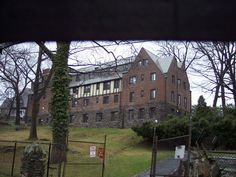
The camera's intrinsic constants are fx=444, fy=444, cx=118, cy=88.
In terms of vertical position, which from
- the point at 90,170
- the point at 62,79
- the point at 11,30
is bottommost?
the point at 90,170

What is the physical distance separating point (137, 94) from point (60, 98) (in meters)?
34.3

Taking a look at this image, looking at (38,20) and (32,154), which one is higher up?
(38,20)

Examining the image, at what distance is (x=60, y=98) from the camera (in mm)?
24953

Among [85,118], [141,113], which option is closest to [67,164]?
[141,113]

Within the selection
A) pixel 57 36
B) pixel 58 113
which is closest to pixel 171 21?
pixel 57 36

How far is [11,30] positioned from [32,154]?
13.1m

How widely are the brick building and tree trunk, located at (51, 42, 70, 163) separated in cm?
2730

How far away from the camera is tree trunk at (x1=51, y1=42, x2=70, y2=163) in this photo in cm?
2408

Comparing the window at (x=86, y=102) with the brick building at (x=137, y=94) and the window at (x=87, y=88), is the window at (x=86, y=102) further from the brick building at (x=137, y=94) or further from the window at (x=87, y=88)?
the window at (x=87, y=88)

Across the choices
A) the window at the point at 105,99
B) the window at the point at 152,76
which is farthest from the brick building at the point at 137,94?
the window at the point at 152,76

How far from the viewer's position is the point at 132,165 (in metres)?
25.2

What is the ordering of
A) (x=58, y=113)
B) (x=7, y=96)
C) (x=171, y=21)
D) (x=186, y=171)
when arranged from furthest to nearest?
(x=7, y=96), (x=58, y=113), (x=186, y=171), (x=171, y=21)

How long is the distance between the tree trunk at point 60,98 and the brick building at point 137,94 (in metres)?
27.3

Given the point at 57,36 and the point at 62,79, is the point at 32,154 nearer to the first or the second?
the point at 62,79
